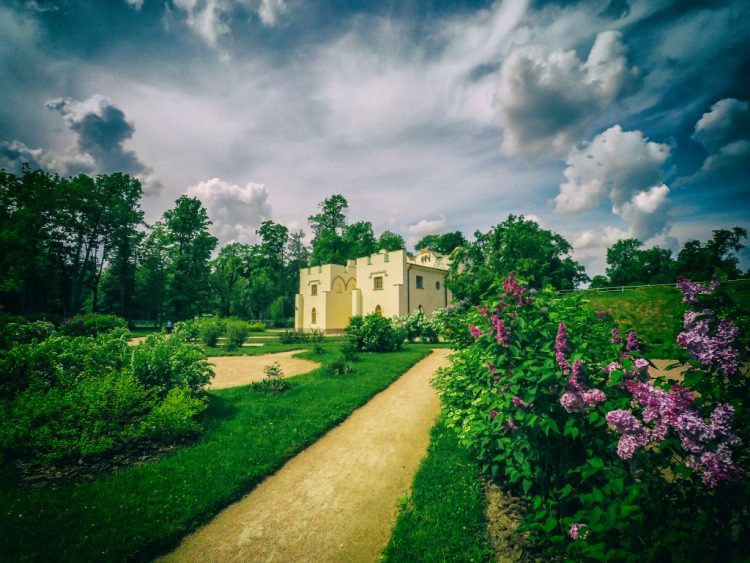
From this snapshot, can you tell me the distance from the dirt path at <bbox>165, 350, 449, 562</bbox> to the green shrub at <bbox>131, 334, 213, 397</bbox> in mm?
3069

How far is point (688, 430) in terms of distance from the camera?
1801mm

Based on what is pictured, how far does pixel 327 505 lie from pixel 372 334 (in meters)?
11.6

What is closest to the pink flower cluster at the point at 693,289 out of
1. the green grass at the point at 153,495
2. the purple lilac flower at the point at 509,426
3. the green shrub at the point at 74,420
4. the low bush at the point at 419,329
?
the purple lilac flower at the point at 509,426

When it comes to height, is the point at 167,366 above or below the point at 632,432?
below

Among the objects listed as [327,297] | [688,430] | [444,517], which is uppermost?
[327,297]

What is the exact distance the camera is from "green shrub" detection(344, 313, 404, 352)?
15.4 m

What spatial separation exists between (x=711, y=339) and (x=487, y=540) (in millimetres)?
2673

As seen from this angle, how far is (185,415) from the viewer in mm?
5215

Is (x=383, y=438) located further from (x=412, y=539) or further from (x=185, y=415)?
(x=185, y=415)

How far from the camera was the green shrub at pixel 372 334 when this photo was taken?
1535 cm

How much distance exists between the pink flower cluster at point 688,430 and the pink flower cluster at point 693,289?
604mm

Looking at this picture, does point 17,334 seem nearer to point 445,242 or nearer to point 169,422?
point 169,422

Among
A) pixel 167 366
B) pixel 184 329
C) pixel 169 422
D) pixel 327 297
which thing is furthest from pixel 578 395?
pixel 327 297

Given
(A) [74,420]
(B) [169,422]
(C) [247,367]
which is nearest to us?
(A) [74,420]
